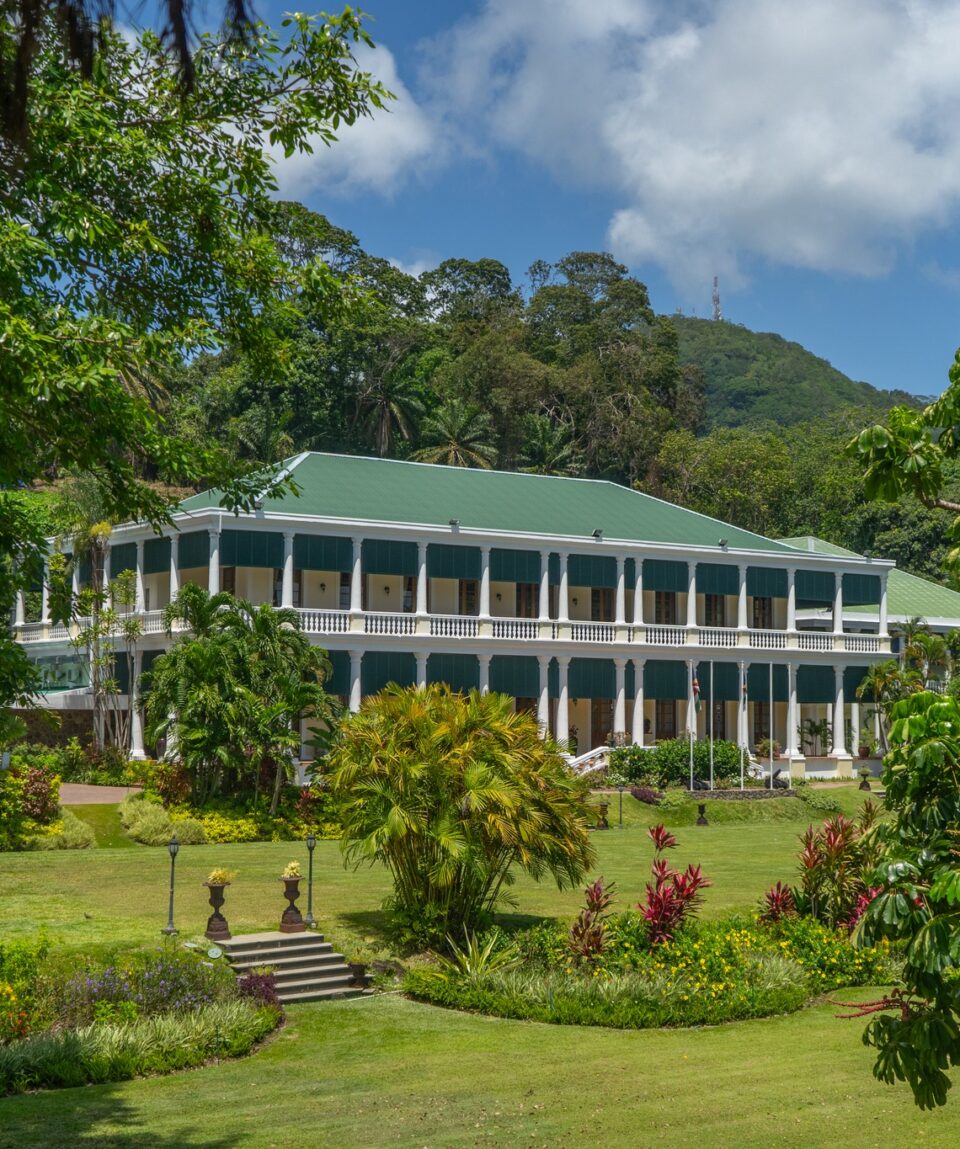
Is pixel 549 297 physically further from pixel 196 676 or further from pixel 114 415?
pixel 114 415

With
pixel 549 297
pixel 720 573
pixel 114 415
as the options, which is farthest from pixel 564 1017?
pixel 549 297

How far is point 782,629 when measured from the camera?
58062 millimetres

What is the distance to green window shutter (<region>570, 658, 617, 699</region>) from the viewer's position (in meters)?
51.7

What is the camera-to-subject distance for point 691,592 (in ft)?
178

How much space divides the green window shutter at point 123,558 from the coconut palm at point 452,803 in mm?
25664

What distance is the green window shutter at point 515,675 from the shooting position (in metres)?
50.1

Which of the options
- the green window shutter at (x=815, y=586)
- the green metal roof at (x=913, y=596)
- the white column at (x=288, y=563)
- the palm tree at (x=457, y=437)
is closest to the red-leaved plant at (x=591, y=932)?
the white column at (x=288, y=563)

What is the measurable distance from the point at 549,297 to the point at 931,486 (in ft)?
296

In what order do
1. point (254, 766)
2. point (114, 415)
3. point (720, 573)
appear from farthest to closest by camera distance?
point (720, 573), point (254, 766), point (114, 415)

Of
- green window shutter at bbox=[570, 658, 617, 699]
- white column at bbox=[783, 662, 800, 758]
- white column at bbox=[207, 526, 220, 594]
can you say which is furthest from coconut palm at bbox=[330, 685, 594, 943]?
white column at bbox=[783, 662, 800, 758]

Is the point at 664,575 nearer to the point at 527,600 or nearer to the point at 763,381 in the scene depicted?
the point at 527,600

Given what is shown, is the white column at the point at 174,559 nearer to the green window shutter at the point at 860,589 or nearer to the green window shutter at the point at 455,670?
the green window shutter at the point at 455,670

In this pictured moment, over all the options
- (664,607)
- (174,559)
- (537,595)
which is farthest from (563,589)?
(174,559)

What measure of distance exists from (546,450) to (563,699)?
110ft
